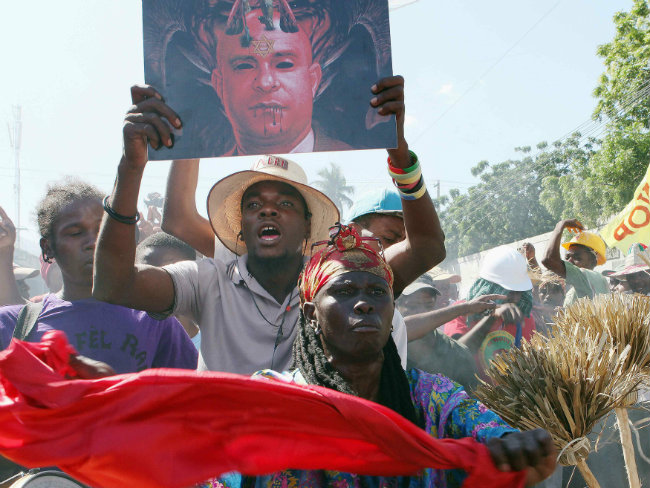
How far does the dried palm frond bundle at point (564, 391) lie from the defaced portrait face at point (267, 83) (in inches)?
45.9

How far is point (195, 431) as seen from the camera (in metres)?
1.64

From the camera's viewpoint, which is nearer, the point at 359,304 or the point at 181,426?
the point at 181,426

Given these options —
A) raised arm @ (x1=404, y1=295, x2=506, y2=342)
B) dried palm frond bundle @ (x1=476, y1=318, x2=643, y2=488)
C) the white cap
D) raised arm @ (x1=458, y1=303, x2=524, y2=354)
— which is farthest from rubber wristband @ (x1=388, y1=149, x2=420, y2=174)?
the white cap

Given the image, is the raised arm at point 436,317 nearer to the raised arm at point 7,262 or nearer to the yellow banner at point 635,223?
the yellow banner at point 635,223

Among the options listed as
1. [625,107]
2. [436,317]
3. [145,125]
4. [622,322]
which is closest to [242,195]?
[145,125]

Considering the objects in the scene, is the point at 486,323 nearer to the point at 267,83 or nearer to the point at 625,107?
the point at 267,83

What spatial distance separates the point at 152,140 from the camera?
201 cm

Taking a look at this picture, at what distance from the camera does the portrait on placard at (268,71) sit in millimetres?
2068

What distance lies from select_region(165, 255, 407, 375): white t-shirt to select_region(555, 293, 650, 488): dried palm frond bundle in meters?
0.83

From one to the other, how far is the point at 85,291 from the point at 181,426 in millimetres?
1395

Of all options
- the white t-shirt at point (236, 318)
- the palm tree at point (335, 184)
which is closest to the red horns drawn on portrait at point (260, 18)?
the white t-shirt at point (236, 318)

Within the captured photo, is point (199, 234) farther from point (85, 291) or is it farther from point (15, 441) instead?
point (15, 441)

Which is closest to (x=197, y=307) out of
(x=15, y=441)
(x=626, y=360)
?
(x=15, y=441)

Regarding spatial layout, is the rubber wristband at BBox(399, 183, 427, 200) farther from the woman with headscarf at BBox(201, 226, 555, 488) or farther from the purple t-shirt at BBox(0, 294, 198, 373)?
the purple t-shirt at BBox(0, 294, 198, 373)
